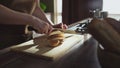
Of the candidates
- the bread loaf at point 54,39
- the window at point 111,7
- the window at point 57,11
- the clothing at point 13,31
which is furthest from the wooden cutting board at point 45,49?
the window at point 57,11

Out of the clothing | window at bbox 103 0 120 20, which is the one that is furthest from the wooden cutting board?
window at bbox 103 0 120 20

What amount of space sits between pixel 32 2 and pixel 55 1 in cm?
229

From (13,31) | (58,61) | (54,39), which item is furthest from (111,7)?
(58,61)

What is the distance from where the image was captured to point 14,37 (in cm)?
107

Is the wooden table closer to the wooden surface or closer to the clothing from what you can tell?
the wooden surface

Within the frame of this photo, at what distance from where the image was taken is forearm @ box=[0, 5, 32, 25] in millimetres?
910

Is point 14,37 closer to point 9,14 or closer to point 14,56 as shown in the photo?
point 9,14

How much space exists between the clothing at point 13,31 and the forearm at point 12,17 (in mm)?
105

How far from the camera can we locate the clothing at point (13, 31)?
1.04 m

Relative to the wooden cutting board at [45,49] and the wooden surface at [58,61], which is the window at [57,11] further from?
the wooden surface at [58,61]

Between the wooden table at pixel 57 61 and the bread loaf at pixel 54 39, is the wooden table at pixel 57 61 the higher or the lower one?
the lower one

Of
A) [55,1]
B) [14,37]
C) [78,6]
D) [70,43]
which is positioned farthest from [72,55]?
[55,1]

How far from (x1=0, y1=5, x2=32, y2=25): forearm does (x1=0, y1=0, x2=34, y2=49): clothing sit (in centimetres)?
10

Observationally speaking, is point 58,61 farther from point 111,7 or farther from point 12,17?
point 111,7
